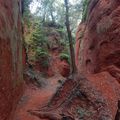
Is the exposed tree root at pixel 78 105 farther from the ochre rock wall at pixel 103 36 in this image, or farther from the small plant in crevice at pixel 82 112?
the ochre rock wall at pixel 103 36

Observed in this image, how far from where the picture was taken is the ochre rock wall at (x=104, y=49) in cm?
1214

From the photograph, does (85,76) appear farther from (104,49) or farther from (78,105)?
Result: (78,105)

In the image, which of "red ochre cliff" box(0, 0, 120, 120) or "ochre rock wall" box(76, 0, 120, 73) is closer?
"red ochre cliff" box(0, 0, 120, 120)

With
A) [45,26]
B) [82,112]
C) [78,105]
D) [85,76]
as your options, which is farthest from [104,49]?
[45,26]

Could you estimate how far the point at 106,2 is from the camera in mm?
15398

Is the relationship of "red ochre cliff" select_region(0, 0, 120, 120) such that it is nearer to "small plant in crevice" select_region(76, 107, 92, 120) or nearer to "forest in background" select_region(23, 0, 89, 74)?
"small plant in crevice" select_region(76, 107, 92, 120)

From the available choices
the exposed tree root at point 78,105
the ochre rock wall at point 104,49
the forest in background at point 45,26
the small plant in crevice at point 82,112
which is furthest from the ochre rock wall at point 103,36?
the small plant in crevice at point 82,112

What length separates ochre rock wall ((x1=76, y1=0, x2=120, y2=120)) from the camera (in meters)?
12.1

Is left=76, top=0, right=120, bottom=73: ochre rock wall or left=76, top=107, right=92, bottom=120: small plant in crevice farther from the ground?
left=76, top=0, right=120, bottom=73: ochre rock wall

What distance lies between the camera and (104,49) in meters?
14.4

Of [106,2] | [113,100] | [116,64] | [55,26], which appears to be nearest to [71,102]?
[113,100]

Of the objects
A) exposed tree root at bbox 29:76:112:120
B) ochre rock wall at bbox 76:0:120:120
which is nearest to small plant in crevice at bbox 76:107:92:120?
exposed tree root at bbox 29:76:112:120

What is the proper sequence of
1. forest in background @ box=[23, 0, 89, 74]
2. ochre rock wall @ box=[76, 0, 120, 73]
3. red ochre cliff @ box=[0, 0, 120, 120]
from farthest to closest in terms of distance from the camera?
forest in background @ box=[23, 0, 89, 74], ochre rock wall @ box=[76, 0, 120, 73], red ochre cliff @ box=[0, 0, 120, 120]

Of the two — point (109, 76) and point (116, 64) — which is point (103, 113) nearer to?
point (109, 76)
